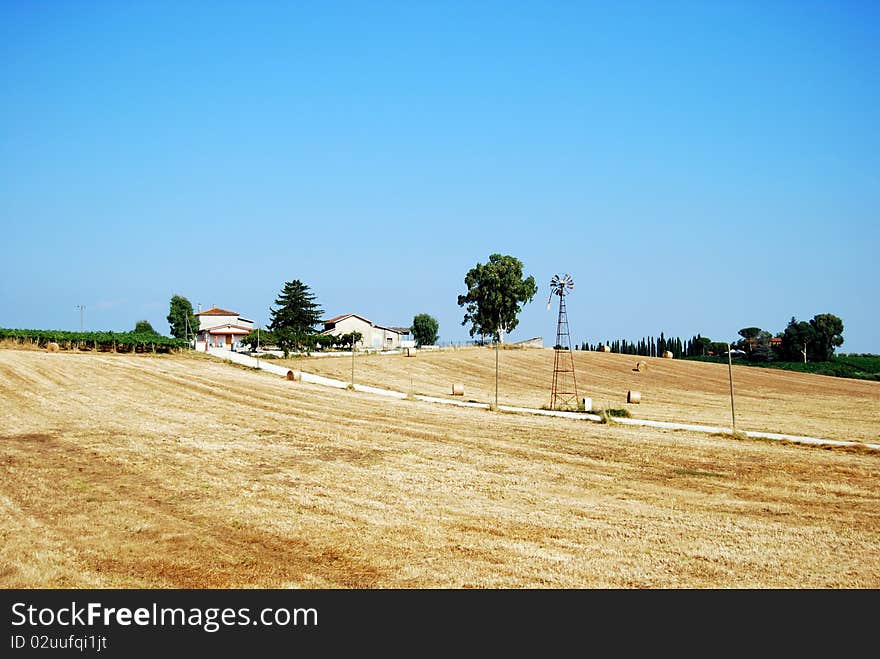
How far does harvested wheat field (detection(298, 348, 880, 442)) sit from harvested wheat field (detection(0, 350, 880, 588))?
11.3 meters

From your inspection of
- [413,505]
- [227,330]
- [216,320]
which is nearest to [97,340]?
[227,330]

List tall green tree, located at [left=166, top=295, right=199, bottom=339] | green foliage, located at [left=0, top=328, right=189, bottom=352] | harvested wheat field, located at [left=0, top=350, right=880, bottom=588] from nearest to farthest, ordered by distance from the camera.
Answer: harvested wheat field, located at [left=0, top=350, right=880, bottom=588], green foliage, located at [left=0, top=328, right=189, bottom=352], tall green tree, located at [left=166, top=295, right=199, bottom=339]

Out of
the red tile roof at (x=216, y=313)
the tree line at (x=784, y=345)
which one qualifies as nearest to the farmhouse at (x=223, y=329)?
the red tile roof at (x=216, y=313)

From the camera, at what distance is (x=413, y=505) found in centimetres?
1541

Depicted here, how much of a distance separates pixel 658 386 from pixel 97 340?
52646 millimetres

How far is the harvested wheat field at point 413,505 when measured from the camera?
1098 centimetres

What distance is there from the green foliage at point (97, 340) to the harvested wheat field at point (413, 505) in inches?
1531

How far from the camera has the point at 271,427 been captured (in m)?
27.1

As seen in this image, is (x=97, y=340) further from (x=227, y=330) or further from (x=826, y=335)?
(x=826, y=335)

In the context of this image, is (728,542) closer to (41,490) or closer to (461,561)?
(461,561)

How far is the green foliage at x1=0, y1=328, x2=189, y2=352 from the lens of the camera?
66.2 meters

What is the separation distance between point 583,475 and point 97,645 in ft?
45.9

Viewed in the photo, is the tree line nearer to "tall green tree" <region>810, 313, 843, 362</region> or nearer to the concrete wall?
"tall green tree" <region>810, 313, 843, 362</region>

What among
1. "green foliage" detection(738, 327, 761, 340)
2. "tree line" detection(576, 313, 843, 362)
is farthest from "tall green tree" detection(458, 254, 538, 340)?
"green foliage" detection(738, 327, 761, 340)
